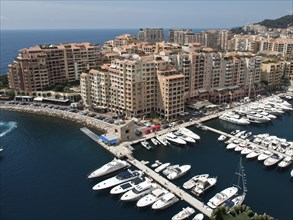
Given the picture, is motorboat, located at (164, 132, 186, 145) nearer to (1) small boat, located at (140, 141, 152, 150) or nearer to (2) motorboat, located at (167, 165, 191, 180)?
(1) small boat, located at (140, 141, 152, 150)

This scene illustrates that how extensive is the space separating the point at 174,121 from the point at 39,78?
59631 mm

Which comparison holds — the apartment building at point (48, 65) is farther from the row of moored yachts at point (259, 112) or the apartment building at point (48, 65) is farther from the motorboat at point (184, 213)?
the motorboat at point (184, 213)

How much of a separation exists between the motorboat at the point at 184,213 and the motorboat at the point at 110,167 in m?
19.2

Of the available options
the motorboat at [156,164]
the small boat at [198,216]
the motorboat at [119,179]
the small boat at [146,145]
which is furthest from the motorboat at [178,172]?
the small boat at [146,145]

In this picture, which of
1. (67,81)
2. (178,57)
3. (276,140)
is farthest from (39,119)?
(276,140)

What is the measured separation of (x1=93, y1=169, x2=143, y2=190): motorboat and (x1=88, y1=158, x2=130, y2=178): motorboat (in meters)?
2.56

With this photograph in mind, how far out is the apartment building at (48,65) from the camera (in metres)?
108

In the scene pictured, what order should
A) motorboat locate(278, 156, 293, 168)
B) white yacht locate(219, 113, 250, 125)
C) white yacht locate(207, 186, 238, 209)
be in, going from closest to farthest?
white yacht locate(207, 186, 238, 209), motorboat locate(278, 156, 293, 168), white yacht locate(219, 113, 250, 125)

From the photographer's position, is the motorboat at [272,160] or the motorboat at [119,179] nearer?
the motorboat at [119,179]

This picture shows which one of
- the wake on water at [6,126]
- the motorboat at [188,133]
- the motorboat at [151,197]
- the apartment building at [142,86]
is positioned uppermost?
the apartment building at [142,86]

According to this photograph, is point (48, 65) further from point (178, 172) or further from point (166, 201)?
point (166, 201)

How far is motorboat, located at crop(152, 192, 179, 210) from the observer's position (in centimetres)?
4825

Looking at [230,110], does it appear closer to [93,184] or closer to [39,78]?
[93,184]

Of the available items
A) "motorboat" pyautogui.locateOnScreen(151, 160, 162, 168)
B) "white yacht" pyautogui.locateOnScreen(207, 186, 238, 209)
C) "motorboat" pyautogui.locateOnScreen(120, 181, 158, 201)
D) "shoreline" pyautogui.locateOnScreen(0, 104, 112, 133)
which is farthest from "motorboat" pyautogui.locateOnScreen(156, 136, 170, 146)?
"white yacht" pyautogui.locateOnScreen(207, 186, 238, 209)
